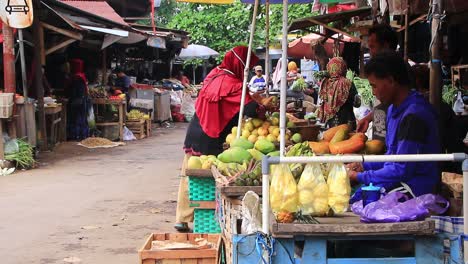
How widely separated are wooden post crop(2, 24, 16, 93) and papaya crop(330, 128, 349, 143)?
329 inches

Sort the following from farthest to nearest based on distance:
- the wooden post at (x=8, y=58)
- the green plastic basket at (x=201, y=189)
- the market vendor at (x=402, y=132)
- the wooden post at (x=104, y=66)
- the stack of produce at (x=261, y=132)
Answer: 1. the wooden post at (x=104, y=66)
2. the wooden post at (x=8, y=58)
3. the stack of produce at (x=261, y=132)
4. the green plastic basket at (x=201, y=189)
5. the market vendor at (x=402, y=132)

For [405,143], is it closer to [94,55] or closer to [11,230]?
[11,230]

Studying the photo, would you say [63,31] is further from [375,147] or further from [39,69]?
[375,147]

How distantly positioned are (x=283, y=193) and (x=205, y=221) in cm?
269

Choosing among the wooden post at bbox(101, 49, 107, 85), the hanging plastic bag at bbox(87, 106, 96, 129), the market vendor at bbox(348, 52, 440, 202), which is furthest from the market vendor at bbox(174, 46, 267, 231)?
the wooden post at bbox(101, 49, 107, 85)

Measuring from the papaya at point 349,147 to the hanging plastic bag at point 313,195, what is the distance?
1600 mm

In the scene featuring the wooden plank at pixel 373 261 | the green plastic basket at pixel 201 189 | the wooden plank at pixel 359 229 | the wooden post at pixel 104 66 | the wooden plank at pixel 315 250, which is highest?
the wooden post at pixel 104 66

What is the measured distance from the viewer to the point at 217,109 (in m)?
6.80

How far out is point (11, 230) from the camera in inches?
305

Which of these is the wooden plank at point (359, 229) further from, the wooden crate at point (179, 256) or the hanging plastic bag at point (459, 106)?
the hanging plastic bag at point (459, 106)

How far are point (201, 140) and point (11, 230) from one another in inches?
100

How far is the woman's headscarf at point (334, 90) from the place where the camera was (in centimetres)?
830

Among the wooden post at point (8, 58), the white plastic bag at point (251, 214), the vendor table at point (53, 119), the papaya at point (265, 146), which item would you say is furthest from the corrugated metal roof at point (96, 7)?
the white plastic bag at point (251, 214)

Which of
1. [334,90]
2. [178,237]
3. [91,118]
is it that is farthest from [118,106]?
[178,237]
